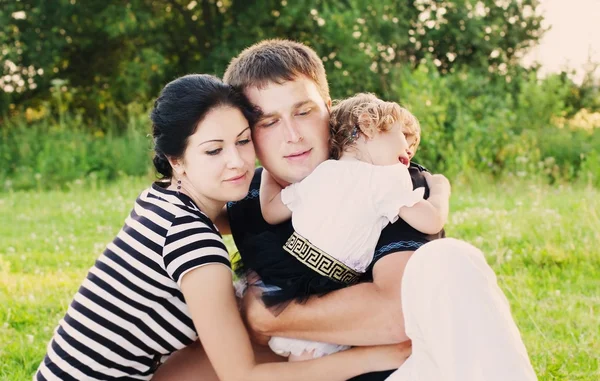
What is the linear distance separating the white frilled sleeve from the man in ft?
0.27

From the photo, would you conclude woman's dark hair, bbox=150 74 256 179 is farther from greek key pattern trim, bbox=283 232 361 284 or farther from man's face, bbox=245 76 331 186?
greek key pattern trim, bbox=283 232 361 284

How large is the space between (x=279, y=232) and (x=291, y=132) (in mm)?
363

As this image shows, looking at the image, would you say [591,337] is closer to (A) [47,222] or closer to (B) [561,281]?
(B) [561,281]

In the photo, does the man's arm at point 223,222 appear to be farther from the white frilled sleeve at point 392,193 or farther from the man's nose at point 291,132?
the white frilled sleeve at point 392,193

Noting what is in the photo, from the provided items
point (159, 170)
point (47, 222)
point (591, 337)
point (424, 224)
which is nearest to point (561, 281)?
point (591, 337)

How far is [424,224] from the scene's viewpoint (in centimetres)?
233

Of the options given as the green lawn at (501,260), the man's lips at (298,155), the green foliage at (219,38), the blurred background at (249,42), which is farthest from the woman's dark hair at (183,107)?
the green foliage at (219,38)

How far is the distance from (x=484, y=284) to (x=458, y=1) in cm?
1389

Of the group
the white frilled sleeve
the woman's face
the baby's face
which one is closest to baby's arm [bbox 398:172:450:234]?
the white frilled sleeve

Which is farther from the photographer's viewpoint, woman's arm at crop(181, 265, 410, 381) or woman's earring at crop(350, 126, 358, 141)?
woman's earring at crop(350, 126, 358, 141)

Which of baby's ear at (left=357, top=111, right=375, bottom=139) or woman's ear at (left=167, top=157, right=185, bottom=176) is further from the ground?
baby's ear at (left=357, top=111, right=375, bottom=139)

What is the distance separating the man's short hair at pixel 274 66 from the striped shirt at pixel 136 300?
51 centimetres

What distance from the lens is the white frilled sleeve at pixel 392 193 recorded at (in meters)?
2.31

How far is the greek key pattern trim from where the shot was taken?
2334 millimetres
